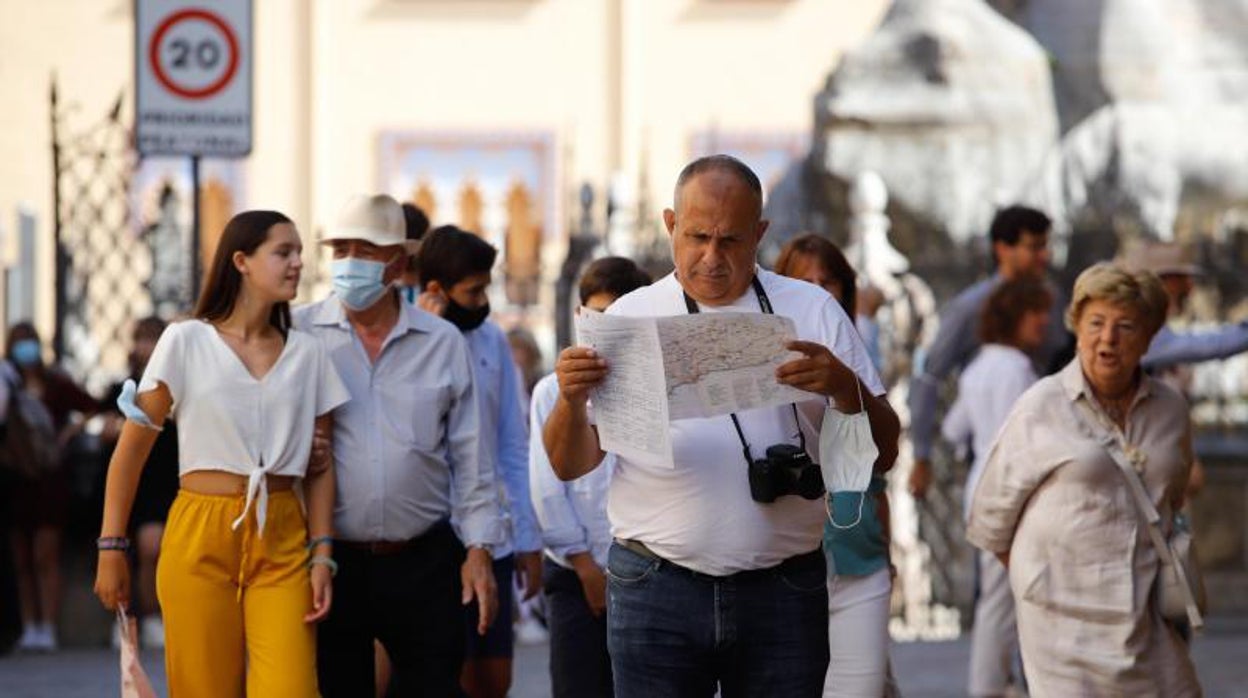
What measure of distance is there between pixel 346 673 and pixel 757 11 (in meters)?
37.1

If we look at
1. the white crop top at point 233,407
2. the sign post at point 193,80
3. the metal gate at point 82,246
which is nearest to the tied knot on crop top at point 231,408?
the white crop top at point 233,407

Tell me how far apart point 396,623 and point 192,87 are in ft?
14.9

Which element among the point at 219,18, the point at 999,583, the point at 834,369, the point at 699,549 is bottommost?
the point at 999,583

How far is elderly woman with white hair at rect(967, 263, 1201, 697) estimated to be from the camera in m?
8.05

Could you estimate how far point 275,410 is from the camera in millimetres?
7750

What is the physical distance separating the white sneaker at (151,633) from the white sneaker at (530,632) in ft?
6.38

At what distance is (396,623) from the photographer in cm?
803

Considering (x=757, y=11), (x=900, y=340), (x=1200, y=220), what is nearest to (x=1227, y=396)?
(x=900, y=340)

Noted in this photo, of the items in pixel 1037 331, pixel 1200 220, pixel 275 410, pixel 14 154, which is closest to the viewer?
pixel 275 410

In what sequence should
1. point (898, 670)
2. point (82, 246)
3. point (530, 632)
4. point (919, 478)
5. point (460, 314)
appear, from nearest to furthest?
1. point (460, 314)
2. point (919, 478)
3. point (898, 670)
4. point (530, 632)
5. point (82, 246)

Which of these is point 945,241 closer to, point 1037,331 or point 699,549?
point 1037,331

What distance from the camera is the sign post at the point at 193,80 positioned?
11906mm

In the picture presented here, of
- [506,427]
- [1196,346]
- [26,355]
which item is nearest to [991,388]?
[1196,346]

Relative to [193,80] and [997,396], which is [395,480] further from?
[193,80]
